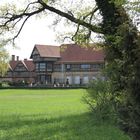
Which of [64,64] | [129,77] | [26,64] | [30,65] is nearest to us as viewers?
[129,77]

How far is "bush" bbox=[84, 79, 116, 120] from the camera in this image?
22281 millimetres

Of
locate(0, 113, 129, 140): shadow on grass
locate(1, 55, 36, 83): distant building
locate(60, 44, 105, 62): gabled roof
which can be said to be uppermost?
locate(60, 44, 105, 62): gabled roof

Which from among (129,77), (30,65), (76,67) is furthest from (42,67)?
(129,77)

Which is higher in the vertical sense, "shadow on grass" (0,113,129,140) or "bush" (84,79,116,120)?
"bush" (84,79,116,120)

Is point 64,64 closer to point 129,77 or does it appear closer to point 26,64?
point 26,64

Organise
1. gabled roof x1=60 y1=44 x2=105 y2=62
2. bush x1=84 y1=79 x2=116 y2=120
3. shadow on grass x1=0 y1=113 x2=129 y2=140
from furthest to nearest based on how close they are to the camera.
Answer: gabled roof x1=60 y1=44 x2=105 y2=62 < bush x1=84 y1=79 x2=116 y2=120 < shadow on grass x1=0 y1=113 x2=129 y2=140

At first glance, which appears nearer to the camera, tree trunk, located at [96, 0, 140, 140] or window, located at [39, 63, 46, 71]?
tree trunk, located at [96, 0, 140, 140]

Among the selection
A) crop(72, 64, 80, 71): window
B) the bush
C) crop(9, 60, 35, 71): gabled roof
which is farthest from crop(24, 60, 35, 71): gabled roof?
A: the bush

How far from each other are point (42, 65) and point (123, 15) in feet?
391

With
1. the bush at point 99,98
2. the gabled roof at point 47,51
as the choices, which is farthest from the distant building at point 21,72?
the bush at point 99,98

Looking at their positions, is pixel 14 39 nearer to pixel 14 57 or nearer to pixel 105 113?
pixel 105 113

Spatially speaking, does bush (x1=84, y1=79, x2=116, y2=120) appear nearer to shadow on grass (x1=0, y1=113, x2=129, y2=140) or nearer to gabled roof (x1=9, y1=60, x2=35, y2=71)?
shadow on grass (x1=0, y1=113, x2=129, y2=140)

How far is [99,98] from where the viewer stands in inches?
901

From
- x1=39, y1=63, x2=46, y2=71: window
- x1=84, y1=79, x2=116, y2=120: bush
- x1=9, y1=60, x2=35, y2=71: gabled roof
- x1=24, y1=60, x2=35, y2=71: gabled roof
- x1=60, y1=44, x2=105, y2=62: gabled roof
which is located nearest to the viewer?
x1=84, y1=79, x2=116, y2=120: bush
